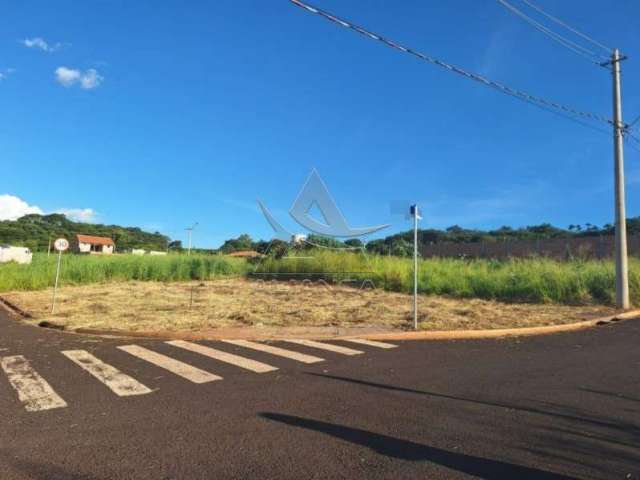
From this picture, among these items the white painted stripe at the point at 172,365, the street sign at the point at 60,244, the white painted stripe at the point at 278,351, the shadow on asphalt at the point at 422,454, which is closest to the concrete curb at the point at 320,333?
the white painted stripe at the point at 278,351

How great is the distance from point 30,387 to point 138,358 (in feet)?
6.57

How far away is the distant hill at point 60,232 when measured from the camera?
238 ft

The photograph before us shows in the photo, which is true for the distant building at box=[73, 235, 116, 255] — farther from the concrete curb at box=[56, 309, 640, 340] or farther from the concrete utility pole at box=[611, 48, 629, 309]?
the concrete utility pole at box=[611, 48, 629, 309]

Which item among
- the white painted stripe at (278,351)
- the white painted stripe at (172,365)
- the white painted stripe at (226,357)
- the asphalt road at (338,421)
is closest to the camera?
the asphalt road at (338,421)

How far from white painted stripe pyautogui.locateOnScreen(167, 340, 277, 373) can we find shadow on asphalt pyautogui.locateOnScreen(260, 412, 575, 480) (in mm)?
2460

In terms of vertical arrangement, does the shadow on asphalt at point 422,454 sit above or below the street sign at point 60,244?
below

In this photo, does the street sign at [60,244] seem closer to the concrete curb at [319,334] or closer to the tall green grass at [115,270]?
the concrete curb at [319,334]

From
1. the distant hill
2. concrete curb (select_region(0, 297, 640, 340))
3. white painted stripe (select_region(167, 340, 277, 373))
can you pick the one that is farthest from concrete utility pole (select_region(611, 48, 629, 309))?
the distant hill

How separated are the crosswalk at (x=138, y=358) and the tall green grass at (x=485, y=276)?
454 inches

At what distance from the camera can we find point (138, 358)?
7926 mm

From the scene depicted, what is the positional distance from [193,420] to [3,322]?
11389 mm

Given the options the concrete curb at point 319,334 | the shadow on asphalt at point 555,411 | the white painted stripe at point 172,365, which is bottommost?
the white painted stripe at point 172,365

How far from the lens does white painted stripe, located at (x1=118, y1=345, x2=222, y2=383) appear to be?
655cm

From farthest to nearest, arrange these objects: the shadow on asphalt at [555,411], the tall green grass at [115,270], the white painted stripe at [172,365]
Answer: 1. the tall green grass at [115,270]
2. the white painted stripe at [172,365]
3. the shadow on asphalt at [555,411]
